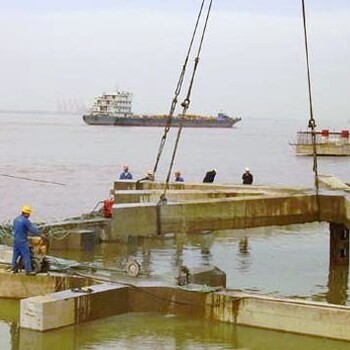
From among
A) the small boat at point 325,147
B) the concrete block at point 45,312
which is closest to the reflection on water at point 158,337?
the concrete block at point 45,312

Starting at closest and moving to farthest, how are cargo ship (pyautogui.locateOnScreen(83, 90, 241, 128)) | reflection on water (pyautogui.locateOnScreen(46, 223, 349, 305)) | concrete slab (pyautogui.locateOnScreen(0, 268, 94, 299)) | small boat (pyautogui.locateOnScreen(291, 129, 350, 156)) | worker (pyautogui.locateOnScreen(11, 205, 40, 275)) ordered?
worker (pyautogui.locateOnScreen(11, 205, 40, 275)) < concrete slab (pyautogui.locateOnScreen(0, 268, 94, 299)) < reflection on water (pyautogui.locateOnScreen(46, 223, 349, 305)) < small boat (pyautogui.locateOnScreen(291, 129, 350, 156)) < cargo ship (pyautogui.locateOnScreen(83, 90, 241, 128))

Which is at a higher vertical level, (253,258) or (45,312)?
(253,258)

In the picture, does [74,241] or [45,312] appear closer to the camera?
[45,312]

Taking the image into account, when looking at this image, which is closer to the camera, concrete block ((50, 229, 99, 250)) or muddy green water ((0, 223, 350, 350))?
muddy green water ((0, 223, 350, 350))

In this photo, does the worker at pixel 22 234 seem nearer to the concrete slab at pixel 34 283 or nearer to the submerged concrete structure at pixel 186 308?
the concrete slab at pixel 34 283

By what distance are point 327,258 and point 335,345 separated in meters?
7.70

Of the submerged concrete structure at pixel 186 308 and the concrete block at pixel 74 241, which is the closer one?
the submerged concrete structure at pixel 186 308

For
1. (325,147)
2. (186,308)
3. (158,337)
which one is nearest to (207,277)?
(186,308)

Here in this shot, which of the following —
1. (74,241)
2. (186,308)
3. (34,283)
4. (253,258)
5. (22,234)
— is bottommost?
(186,308)

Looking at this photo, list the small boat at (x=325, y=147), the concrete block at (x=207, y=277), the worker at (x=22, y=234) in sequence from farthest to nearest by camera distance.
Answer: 1. the small boat at (x=325, y=147)
2. the concrete block at (x=207, y=277)
3. the worker at (x=22, y=234)

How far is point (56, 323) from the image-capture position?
13141mm

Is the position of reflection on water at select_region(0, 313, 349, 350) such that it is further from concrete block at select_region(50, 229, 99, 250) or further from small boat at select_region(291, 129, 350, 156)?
small boat at select_region(291, 129, 350, 156)

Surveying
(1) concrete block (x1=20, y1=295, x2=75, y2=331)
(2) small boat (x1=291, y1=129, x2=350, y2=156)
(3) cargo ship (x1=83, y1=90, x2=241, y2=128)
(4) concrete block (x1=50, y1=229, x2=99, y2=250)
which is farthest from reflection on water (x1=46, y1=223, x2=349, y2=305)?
(3) cargo ship (x1=83, y1=90, x2=241, y2=128)

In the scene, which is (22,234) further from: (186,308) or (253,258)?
(253,258)
